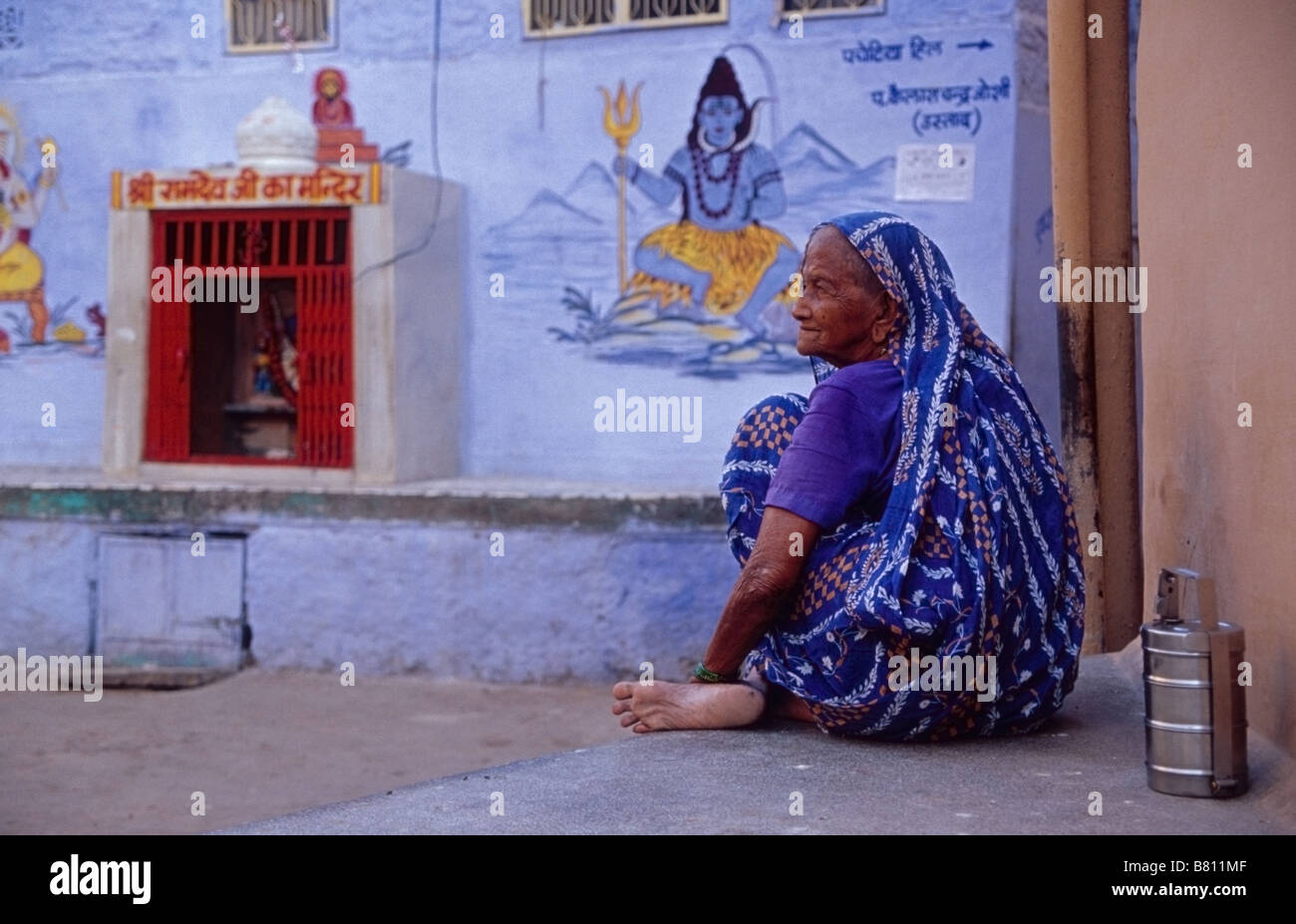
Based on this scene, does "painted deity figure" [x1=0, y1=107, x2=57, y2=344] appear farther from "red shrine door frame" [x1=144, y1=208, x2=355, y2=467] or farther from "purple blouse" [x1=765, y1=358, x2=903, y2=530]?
"purple blouse" [x1=765, y1=358, x2=903, y2=530]

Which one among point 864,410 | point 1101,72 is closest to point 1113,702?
point 864,410

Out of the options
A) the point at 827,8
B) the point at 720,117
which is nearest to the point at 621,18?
the point at 720,117

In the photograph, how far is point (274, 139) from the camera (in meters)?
7.55

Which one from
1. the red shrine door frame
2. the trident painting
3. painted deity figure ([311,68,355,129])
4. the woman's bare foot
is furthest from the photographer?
painted deity figure ([311,68,355,129])

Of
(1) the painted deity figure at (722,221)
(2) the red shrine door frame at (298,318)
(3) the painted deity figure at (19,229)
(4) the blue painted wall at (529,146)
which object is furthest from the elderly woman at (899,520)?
(3) the painted deity figure at (19,229)

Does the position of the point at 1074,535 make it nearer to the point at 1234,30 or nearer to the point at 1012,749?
the point at 1012,749

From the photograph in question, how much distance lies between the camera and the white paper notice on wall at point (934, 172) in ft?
23.4

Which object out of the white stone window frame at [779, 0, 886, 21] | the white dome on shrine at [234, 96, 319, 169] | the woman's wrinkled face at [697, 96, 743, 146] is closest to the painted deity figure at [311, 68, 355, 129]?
the white dome on shrine at [234, 96, 319, 169]

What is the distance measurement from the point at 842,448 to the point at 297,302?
17.9 ft

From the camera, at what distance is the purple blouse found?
2816 millimetres

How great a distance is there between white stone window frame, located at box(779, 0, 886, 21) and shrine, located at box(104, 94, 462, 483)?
203 centimetres

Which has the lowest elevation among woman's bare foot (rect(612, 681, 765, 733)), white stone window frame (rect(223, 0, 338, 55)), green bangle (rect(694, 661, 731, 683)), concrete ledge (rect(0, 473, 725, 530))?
woman's bare foot (rect(612, 681, 765, 733))

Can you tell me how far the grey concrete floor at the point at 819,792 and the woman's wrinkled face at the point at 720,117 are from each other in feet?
16.0

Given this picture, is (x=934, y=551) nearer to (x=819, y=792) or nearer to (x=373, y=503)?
(x=819, y=792)
